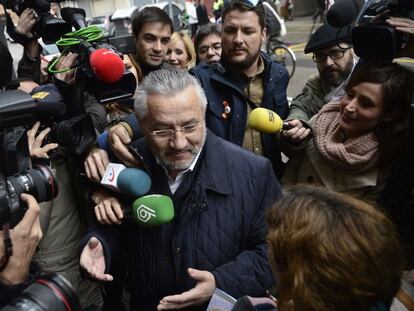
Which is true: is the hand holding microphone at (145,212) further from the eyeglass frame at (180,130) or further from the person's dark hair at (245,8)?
the person's dark hair at (245,8)

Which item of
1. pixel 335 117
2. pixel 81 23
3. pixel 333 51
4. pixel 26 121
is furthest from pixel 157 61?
pixel 26 121

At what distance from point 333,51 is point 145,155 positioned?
4.82 ft

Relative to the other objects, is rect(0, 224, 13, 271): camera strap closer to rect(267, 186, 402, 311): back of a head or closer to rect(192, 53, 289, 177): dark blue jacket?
rect(267, 186, 402, 311): back of a head

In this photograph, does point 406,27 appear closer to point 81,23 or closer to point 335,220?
point 335,220

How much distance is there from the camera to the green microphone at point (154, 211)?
158 cm

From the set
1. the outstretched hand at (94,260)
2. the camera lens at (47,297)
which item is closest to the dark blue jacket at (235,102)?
the outstretched hand at (94,260)

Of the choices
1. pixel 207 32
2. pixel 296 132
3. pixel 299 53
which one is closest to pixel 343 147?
pixel 296 132

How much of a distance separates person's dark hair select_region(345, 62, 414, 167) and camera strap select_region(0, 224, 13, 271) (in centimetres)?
151

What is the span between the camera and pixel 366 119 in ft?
6.06

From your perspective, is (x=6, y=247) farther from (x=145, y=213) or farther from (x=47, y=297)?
(x=145, y=213)

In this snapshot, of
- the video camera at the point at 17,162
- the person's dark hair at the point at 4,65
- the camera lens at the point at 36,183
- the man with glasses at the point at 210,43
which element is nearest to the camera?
the video camera at the point at 17,162

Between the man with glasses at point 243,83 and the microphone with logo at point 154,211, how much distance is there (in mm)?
983

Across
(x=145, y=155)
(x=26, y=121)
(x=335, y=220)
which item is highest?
(x=26, y=121)

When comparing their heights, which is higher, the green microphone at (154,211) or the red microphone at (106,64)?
the red microphone at (106,64)
